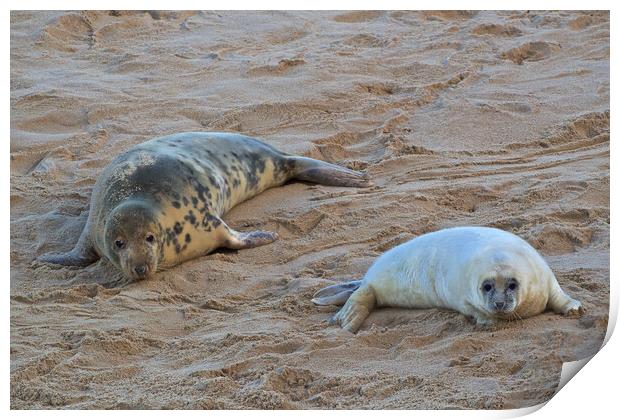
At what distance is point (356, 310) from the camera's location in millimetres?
3932

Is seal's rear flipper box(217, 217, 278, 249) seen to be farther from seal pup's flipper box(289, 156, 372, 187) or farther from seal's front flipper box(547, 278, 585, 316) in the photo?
seal's front flipper box(547, 278, 585, 316)

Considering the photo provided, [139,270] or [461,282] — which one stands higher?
[461,282]

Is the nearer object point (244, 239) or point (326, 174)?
point (244, 239)

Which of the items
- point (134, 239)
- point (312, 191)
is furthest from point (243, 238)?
point (312, 191)

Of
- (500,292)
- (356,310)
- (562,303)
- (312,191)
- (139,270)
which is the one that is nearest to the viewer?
(500,292)

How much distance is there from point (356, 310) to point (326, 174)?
1.99m

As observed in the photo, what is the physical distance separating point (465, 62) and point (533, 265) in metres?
4.12

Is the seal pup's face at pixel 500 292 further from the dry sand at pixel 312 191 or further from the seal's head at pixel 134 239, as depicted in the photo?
the seal's head at pixel 134 239

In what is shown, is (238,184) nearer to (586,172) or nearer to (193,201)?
(193,201)

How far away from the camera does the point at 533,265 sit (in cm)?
368

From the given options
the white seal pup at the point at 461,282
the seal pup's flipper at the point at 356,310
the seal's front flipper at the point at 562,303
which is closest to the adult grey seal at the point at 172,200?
the white seal pup at the point at 461,282

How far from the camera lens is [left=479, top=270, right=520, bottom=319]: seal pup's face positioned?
3.54 metres

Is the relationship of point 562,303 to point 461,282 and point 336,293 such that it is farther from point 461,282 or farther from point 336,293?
point 336,293

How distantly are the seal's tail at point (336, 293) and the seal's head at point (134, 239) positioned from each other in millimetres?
946
